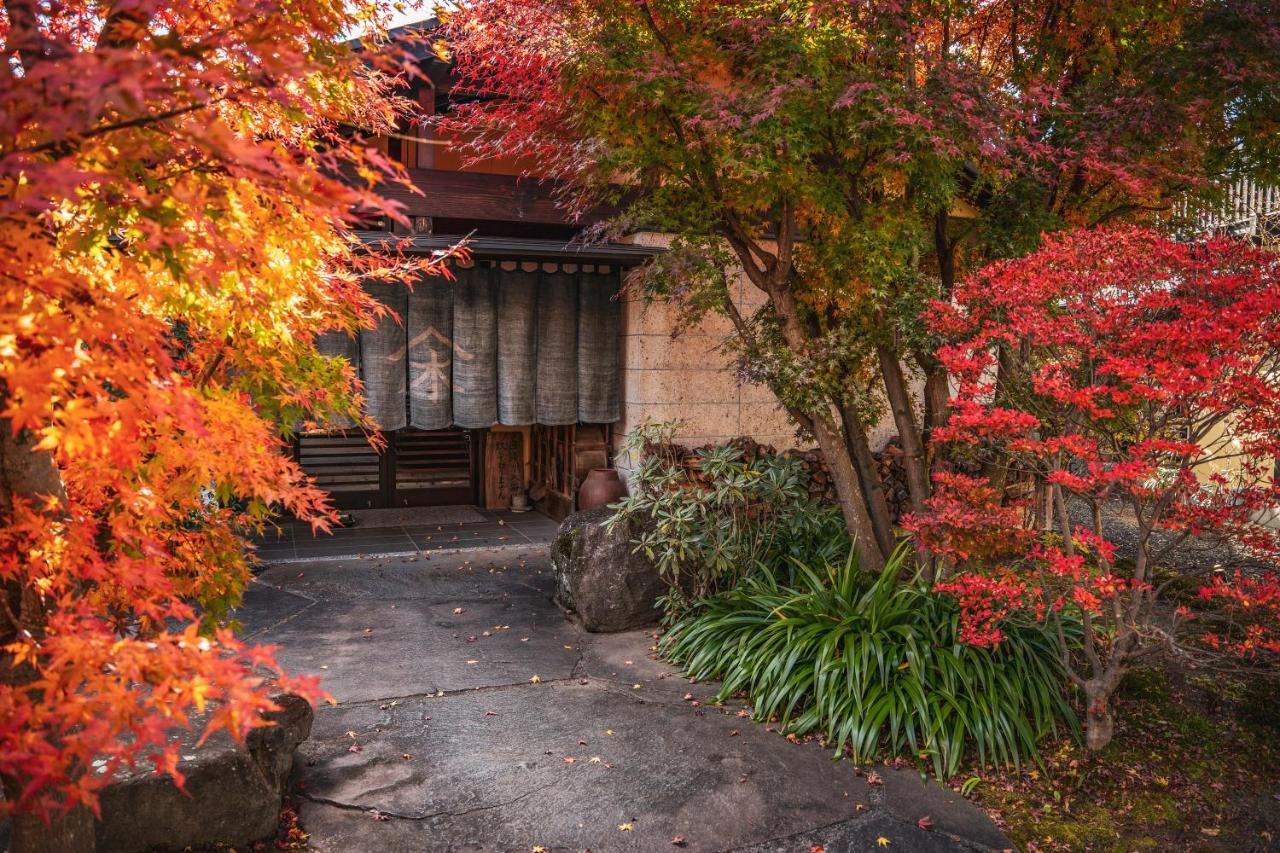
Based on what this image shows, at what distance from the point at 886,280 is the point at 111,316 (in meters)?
5.02

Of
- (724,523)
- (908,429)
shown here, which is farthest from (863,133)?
(724,523)

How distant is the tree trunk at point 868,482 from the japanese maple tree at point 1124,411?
1.49 meters

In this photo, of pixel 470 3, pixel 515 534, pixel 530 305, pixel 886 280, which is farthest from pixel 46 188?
pixel 515 534

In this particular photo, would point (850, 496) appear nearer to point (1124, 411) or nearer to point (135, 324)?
point (1124, 411)

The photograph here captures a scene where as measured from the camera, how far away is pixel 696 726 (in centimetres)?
526

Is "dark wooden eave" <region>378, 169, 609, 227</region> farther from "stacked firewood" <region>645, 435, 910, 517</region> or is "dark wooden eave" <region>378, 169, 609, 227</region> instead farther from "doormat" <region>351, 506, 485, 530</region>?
"doormat" <region>351, 506, 485, 530</region>

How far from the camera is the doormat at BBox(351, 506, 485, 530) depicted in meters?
10.7

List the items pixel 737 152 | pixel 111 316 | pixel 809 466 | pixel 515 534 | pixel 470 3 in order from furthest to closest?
pixel 515 534
pixel 809 466
pixel 470 3
pixel 737 152
pixel 111 316

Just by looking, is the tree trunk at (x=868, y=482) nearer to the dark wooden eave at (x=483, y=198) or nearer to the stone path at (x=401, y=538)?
the dark wooden eave at (x=483, y=198)

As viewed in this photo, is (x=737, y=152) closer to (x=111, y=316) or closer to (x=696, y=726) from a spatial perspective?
(x=696, y=726)

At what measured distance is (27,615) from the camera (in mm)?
2713

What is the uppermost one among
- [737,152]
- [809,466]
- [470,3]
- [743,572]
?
[470,3]

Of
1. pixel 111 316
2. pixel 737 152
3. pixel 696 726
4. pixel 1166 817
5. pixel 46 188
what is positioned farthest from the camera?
pixel 737 152

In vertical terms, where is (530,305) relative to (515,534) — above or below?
above
